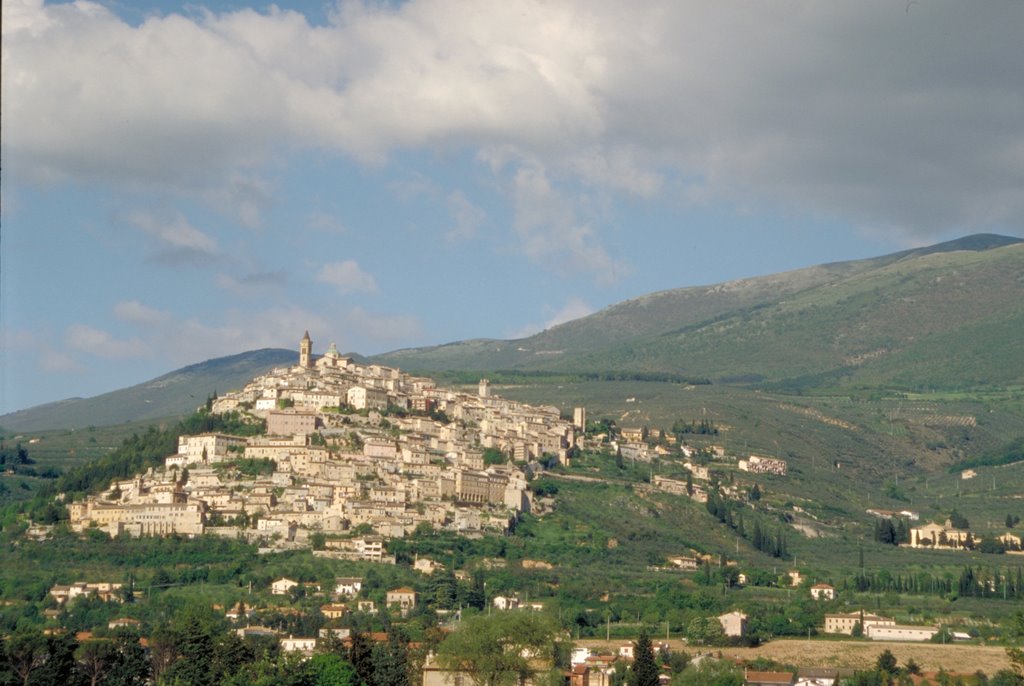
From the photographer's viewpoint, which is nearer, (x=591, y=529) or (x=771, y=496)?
(x=591, y=529)

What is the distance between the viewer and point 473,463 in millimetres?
126375

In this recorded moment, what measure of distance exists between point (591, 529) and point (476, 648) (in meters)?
54.7

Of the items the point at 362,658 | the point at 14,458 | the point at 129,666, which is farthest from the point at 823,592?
the point at 14,458

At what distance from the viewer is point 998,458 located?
17575cm

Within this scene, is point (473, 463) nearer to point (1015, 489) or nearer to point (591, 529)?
point (591, 529)

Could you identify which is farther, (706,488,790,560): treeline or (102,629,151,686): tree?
(706,488,790,560): treeline

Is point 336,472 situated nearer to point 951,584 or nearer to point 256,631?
point 256,631

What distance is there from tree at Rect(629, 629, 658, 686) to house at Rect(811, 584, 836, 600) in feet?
115

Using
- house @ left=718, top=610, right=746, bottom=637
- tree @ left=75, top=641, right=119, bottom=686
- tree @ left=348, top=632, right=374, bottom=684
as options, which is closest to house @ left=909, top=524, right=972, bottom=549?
house @ left=718, top=610, right=746, bottom=637

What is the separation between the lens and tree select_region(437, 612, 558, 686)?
63375 mm

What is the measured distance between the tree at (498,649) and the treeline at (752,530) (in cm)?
5734

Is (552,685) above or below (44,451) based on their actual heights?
below

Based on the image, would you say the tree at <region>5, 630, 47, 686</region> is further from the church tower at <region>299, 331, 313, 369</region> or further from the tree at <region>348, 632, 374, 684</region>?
the church tower at <region>299, 331, 313, 369</region>

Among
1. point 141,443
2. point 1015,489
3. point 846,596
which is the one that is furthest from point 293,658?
point 1015,489
